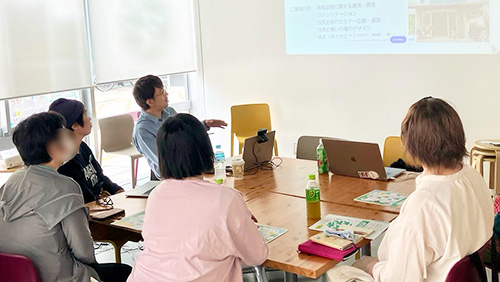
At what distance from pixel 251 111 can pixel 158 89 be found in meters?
2.13

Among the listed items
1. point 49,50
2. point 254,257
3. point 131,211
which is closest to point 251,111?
point 49,50

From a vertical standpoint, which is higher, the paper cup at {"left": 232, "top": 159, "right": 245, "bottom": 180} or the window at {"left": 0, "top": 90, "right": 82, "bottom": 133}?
the window at {"left": 0, "top": 90, "right": 82, "bottom": 133}

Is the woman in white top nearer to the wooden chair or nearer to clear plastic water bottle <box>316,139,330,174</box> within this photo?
A: clear plastic water bottle <box>316,139,330,174</box>

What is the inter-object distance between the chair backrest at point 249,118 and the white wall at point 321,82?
9.0 inches

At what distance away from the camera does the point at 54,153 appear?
2.53m

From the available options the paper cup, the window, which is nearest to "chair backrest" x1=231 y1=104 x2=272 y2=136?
the window

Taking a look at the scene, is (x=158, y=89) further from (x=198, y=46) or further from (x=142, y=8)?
(x=198, y=46)

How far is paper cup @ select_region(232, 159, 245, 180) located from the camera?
357 centimetres

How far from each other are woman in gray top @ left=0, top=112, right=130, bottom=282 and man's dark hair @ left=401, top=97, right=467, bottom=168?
1.37 m

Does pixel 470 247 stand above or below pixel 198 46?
below

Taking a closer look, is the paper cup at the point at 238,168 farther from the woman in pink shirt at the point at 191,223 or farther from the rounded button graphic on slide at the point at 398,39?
the rounded button graphic on slide at the point at 398,39

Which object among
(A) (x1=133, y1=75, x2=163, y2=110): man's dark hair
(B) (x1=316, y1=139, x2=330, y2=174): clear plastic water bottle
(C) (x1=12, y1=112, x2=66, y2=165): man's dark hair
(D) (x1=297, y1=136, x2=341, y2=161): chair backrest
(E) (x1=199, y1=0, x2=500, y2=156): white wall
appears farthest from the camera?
(E) (x1=199, y1=0, x2=500, y2=156): white wall

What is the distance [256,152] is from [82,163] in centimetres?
106

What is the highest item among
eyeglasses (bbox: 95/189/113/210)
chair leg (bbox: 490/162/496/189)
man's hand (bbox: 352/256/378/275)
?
eyeglasses (bbox: 95/189/113/210)
